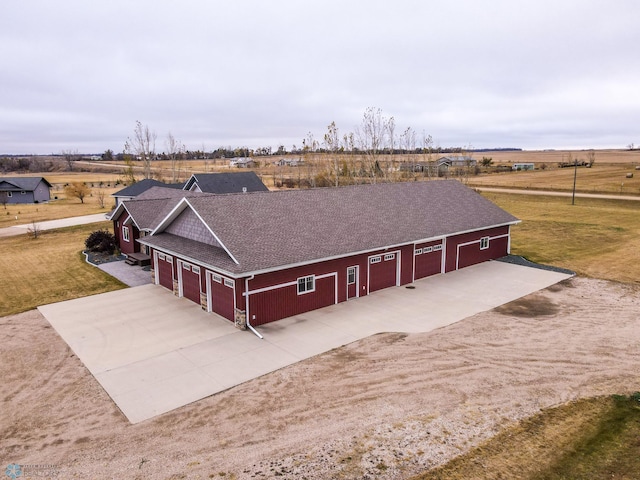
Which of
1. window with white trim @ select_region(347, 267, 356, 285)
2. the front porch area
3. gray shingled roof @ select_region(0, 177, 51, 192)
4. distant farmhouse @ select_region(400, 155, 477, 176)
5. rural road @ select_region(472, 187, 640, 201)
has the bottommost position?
the front porch area

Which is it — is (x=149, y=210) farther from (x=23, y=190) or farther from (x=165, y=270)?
(x=23, y=190)

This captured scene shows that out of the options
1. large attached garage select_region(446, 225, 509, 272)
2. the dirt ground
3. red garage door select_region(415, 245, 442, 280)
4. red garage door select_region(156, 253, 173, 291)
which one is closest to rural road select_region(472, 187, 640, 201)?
large attached garage select_region(446, 225, 509, 272)

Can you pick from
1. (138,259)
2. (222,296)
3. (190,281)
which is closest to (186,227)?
(190,281)

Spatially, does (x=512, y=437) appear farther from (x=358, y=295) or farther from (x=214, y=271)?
(x=214, y=271)

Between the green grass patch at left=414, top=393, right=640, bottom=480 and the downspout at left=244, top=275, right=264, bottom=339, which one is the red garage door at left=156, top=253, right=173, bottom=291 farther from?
the green grass patch at left=414, top=393, right=640, bottom=480

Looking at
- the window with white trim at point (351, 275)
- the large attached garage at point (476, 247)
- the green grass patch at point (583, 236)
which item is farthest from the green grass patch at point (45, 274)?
the green grass patch at point (583, 236)

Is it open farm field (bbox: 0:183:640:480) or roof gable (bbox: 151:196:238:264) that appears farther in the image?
roof gable (bbox: 151:196:238:264)

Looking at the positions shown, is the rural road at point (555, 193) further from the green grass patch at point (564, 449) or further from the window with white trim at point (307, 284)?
the green grass patch at point (564, 449)
